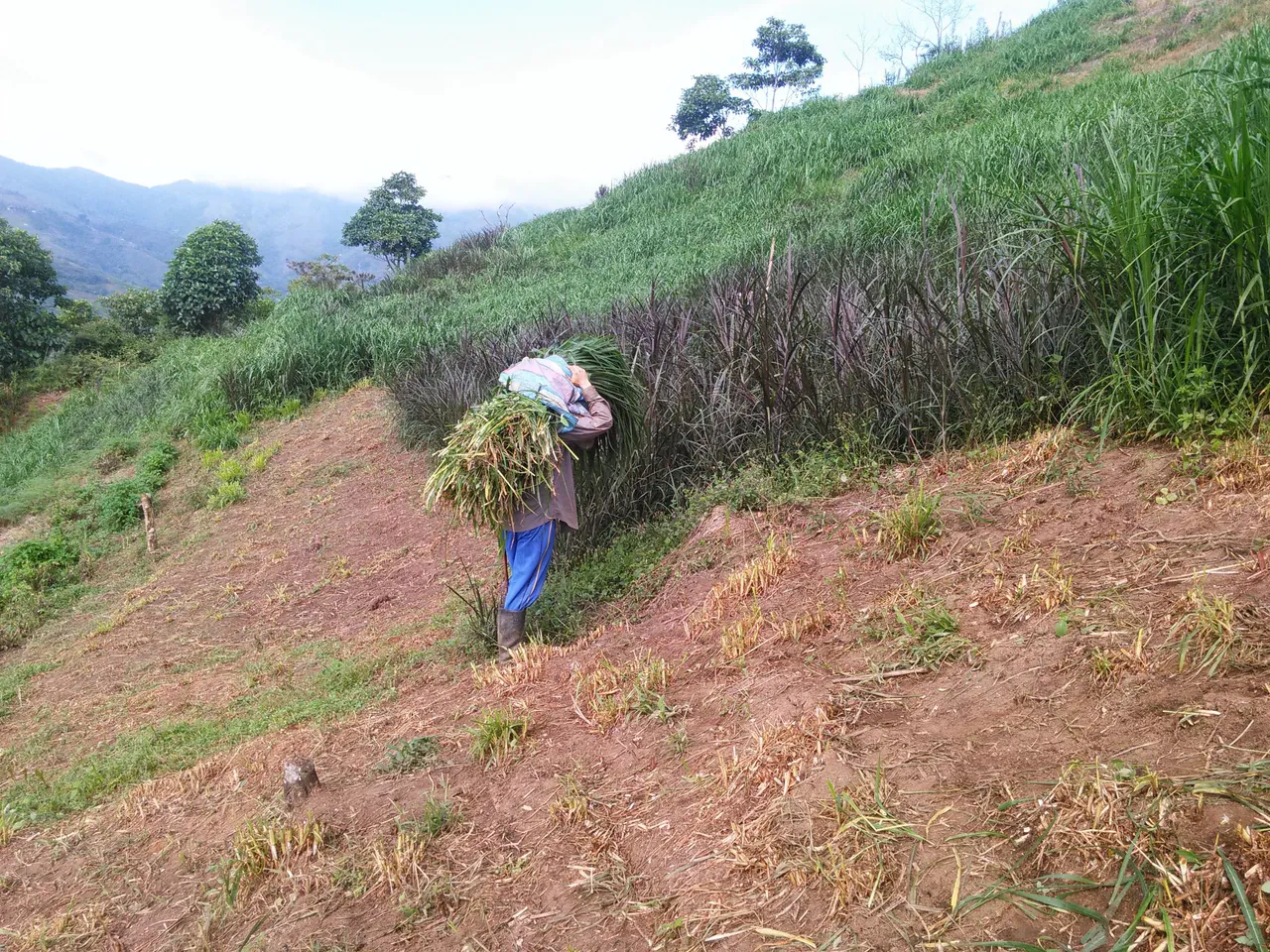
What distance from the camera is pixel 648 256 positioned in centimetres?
1398

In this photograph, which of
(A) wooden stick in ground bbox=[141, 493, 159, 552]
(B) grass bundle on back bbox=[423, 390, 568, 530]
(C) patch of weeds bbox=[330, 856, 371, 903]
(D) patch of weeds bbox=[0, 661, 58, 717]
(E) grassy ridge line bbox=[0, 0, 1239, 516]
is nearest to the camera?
(C) patch of weeds bbox=[330, 856, 371, 903]

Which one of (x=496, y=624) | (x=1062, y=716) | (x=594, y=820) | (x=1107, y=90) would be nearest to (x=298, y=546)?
(x=496, y=624)

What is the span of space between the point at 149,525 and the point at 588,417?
776cm

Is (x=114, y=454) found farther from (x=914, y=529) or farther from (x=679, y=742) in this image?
(x=914, y=529)

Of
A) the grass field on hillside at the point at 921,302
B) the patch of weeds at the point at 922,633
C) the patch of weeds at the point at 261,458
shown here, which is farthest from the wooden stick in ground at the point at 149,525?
the patch of weeds at the point at 922,633

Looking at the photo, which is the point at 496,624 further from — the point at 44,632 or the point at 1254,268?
the point at 44,632

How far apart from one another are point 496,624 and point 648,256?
11.0 meters

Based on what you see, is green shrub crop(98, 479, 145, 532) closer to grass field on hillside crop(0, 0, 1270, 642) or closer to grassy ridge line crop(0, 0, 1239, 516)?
grass field on hillside crop(0, 0, 1270, 642)

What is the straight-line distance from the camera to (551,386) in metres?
3.63

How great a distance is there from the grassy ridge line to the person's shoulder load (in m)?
4.21

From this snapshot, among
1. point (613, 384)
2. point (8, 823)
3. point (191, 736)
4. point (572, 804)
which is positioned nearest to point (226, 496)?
point (191, 736)

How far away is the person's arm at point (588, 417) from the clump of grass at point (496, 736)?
1.40 m

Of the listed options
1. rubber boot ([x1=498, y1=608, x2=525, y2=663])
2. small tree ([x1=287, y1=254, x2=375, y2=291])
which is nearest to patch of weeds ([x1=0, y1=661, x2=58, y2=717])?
rubber boot ([x1=498, y1=608, x2=525, y2=663])

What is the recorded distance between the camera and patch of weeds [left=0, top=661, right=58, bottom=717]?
5.53m
